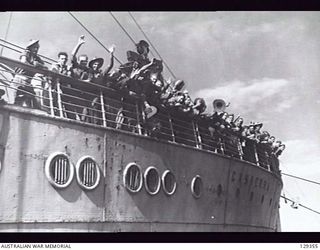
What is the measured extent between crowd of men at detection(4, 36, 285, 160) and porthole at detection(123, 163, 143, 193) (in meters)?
0.84

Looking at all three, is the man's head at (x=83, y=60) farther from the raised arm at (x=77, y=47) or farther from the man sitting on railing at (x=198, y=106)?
the man sitting on railing at (x=198, y=106)

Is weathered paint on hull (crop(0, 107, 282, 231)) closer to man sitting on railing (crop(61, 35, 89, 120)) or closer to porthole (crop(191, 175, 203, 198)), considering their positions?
porthole (crop(191, 175, 203, 198))

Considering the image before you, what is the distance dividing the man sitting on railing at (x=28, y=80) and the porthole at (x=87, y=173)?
0.91 meters

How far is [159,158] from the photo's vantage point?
6855 millimetres

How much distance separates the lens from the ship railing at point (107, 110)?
600 cm

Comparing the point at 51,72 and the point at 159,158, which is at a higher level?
the point at 51,72

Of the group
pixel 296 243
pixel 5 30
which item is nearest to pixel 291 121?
pixel 296 243

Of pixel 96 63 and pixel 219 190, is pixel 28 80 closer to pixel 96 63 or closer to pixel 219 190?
pixel 96 63

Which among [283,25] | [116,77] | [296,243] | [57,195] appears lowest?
[296,243]

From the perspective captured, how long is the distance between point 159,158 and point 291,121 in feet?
6.70

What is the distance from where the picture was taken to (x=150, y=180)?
22.1 feet

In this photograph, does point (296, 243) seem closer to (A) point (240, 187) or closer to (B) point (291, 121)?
(B) point (291, 121)

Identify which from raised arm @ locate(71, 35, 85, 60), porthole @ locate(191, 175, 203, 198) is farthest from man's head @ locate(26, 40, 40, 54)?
porthole @ locate(191, 175, 203, 198)

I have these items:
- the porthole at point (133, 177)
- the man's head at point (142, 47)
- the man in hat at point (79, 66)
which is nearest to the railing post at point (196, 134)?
the porthole at point (133, 177)
